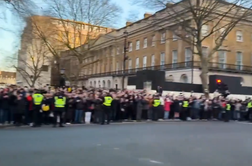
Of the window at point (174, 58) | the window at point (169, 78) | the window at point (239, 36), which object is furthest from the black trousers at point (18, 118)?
the window at point (239, 36)

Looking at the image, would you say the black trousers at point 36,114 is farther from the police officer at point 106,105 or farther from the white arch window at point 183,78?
the white arch window at point 183,78

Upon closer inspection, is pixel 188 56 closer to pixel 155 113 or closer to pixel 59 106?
pixel 155 113

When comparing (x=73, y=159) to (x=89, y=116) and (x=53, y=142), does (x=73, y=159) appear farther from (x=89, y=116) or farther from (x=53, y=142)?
(x=89, y=116)

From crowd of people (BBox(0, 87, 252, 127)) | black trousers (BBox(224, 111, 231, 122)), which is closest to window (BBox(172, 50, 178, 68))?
crowd of people (BBox(0, 87, 252, 127))

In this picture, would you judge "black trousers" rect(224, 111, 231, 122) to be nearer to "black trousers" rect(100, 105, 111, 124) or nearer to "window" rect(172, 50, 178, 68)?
"black trousers" rect(100, 105, 111, 124)

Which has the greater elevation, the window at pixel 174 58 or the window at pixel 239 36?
the window at pixel 239 36

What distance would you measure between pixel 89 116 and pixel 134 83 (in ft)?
60.1

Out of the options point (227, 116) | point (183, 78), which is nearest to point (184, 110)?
point (227, 116)

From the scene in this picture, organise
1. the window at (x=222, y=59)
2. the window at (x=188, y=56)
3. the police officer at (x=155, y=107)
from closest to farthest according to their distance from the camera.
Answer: the police officer at (x=155, y=107), the window at (x=188, y=56), the window at (x=222, y=59)

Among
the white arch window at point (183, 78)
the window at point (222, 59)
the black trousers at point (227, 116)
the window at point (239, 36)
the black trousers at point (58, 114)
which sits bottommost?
the black trousers at point (227, 116)

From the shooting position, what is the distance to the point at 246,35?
178 ft

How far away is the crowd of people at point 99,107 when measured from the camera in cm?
1505

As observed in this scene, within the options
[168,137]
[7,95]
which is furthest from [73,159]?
[7,95]

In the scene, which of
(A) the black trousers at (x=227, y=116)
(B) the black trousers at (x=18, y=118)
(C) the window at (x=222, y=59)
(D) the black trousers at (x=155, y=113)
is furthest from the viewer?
(C) the window at (x=222, y=59)
